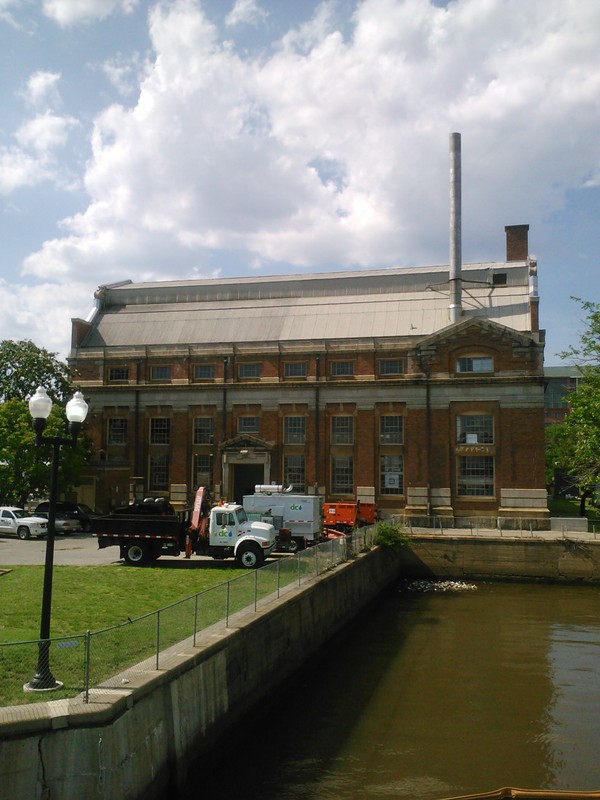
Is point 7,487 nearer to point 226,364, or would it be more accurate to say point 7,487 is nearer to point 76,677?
point 226,364

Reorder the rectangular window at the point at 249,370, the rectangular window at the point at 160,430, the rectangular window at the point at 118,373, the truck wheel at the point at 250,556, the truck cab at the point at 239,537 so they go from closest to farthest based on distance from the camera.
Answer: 1. the truck wheel at the point at 250,556
2. the truck cab at the point at 239,537
3. the rectangular window at the point at 249,370
4. the rectangular window at the point at 160,430
5. the rectangular window at the point at 118,373

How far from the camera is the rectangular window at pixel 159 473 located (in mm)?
50953

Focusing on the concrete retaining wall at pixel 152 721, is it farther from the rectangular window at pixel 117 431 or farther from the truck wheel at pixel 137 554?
the rectangular window at pixel 117 431

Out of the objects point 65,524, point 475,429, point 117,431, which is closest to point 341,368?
point 475,429

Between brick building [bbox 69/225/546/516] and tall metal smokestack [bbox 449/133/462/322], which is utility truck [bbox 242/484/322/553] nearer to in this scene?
brick building [bbox 69/225/546/516]


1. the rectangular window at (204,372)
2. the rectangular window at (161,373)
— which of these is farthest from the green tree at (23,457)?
the rectangular window at (204,372)

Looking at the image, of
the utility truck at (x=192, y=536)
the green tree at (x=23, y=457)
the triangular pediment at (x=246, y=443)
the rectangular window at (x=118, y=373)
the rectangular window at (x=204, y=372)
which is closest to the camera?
the utility truck at (x=192, y=536)

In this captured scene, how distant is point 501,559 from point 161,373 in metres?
27.3

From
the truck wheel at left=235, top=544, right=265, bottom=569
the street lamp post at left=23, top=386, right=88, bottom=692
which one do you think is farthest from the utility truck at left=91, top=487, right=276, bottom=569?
the street lamp post at left=23, top=386, right=88, bottom=692

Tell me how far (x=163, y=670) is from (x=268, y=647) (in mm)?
5746

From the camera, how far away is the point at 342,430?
159ft

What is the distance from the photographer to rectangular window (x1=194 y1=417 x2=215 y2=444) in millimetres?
50500

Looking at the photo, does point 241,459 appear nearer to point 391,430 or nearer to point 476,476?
point 391,430

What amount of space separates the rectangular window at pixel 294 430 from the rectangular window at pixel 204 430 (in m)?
5.27
